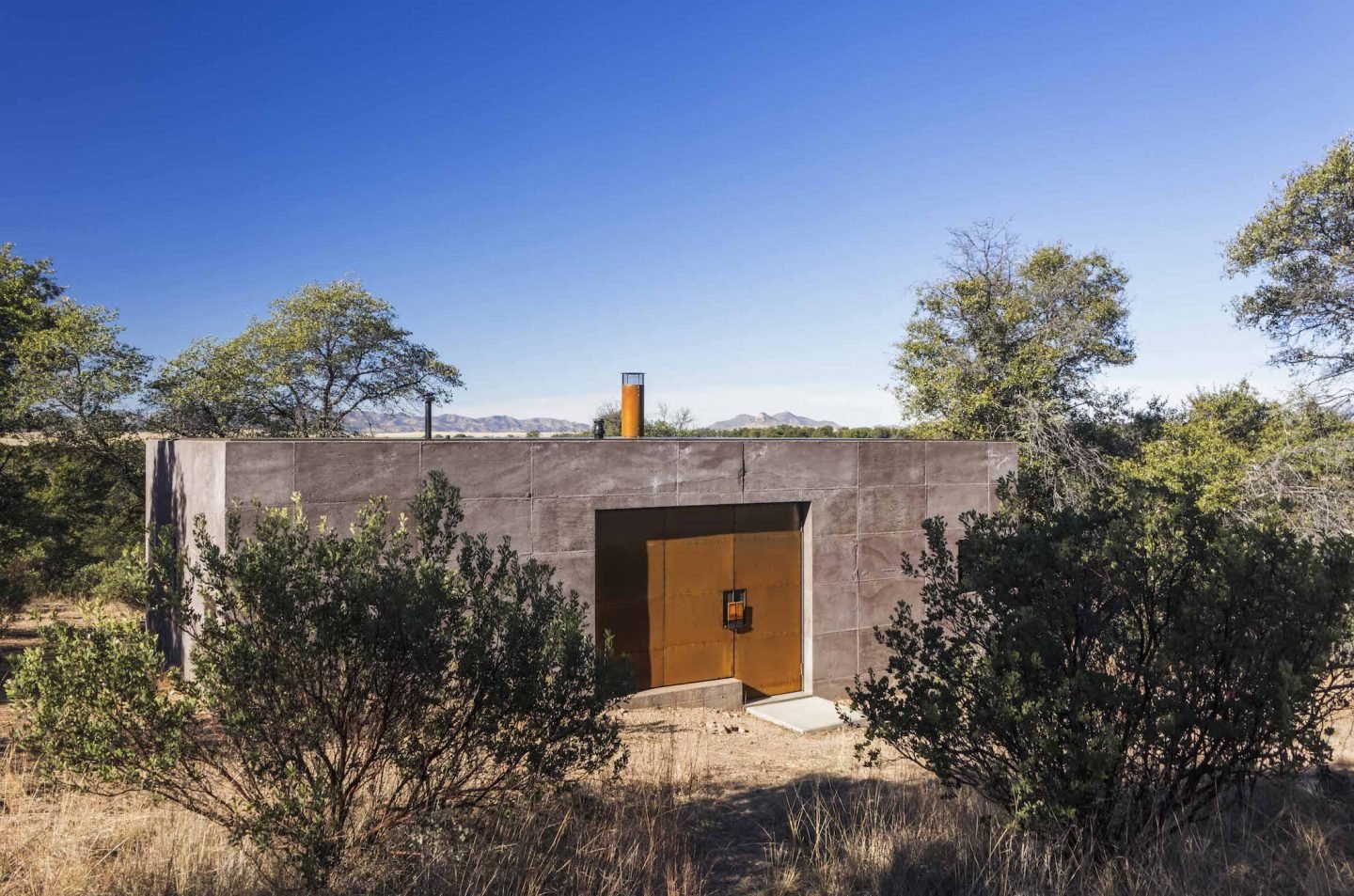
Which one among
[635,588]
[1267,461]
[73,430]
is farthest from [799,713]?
[73,430]

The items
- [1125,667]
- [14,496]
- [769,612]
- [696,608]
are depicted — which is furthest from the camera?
[14,496]

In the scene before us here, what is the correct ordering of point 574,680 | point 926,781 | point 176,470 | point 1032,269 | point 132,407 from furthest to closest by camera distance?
point 1032,269 → point 132,407 → point 176,470 → point 926,781 → point 574,680

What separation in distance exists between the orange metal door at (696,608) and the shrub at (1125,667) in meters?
6.12

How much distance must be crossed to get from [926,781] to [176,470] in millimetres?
9995

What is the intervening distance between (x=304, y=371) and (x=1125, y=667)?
2647 centimetres

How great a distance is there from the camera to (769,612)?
11.6 metres

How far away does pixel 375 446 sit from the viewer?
28.6 feet

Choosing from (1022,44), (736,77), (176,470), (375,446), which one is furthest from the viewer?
(736,77)

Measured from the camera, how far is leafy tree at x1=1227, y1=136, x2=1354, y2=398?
59.9 feet

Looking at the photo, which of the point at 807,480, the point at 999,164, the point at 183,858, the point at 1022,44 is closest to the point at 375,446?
the point at 183,858

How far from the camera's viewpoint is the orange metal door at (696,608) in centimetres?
1089

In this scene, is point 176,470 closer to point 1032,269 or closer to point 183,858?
point 183,858

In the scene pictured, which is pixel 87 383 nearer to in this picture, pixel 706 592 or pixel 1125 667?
pixel 706 592

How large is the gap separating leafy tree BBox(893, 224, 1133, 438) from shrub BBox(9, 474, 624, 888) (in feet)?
63.8
